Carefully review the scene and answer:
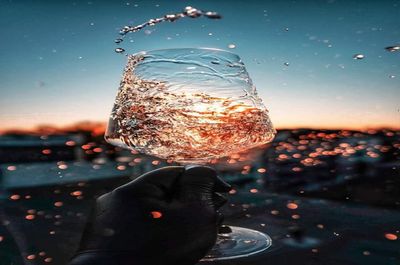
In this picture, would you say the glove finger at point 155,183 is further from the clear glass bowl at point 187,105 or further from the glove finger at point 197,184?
the clear glass bowl at point 187,105

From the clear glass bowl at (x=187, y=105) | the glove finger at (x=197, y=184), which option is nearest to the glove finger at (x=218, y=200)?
the glove finger at (x=197, y=184)

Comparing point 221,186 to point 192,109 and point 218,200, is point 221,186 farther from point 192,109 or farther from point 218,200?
point 192,109

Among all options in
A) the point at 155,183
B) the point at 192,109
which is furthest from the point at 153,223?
the point at 192,109

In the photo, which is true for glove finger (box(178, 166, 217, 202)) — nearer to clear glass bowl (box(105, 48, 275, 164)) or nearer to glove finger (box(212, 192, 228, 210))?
glove finger (box(212, 192, 228, 210))

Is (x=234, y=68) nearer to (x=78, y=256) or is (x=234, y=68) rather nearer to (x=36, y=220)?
(x=78, y=256)

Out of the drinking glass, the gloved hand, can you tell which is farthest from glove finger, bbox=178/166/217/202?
the drinking glass

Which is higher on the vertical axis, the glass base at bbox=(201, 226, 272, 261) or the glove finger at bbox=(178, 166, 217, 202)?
the glove finger at bbox=(178, 166, 217, 202)

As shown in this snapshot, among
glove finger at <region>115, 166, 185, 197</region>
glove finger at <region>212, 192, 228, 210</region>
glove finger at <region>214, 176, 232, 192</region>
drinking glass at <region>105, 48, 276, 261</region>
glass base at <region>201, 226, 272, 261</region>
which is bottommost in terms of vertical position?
glass base at <region>201, 226, 272, 261</region>

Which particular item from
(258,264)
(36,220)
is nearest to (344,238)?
(258,264)
